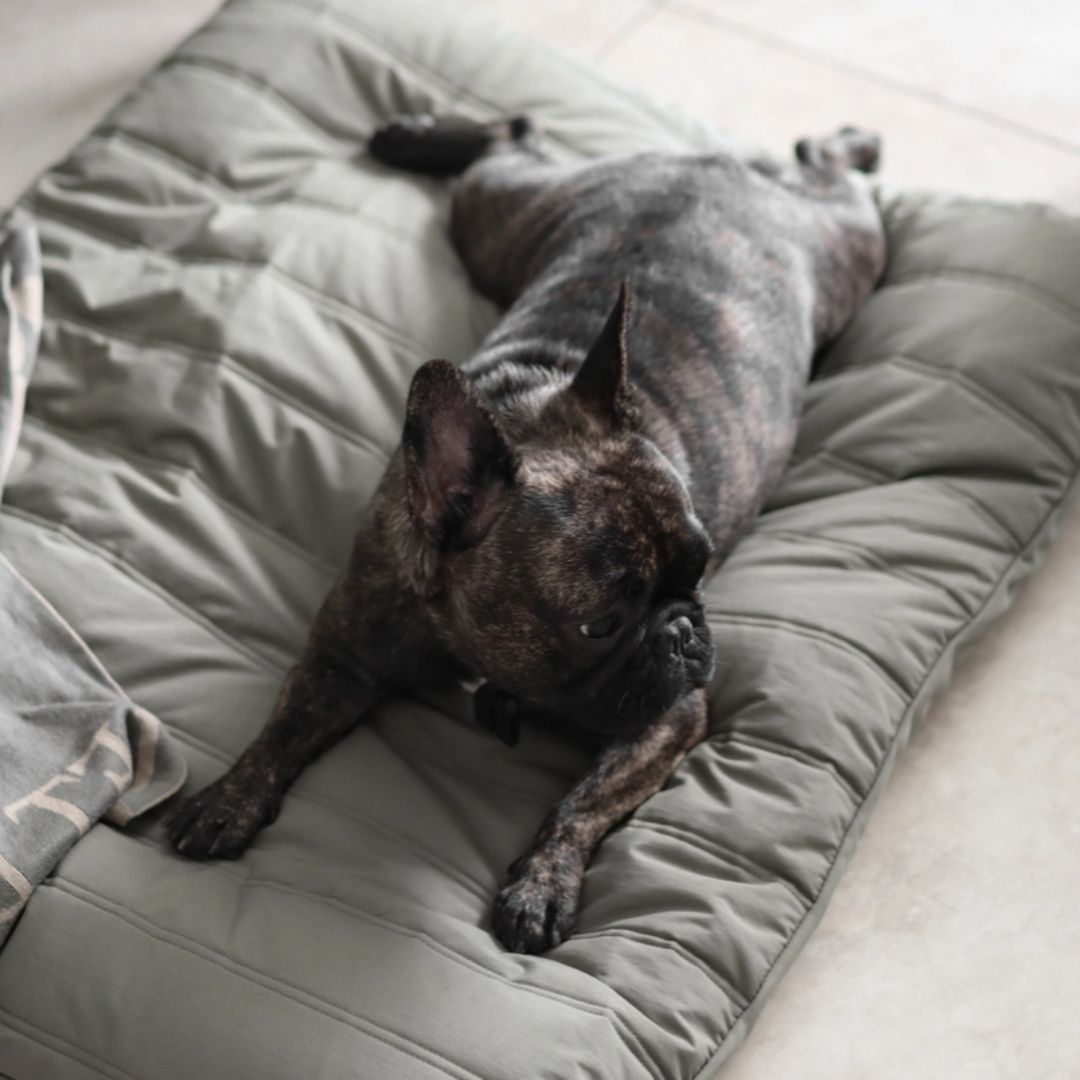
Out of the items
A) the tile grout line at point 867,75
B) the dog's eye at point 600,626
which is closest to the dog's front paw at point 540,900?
the dog's eye at point 600,626

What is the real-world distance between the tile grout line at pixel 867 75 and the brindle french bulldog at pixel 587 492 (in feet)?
3.51

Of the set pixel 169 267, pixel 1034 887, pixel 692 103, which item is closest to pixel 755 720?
pixel 1034 887

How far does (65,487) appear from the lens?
2.43 m

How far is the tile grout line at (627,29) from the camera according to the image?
3.88 meters

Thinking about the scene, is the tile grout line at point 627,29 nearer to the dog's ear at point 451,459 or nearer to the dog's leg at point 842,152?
the dog's leg at point 842,152

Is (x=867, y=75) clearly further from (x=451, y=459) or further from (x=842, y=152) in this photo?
(x=451, y=459)

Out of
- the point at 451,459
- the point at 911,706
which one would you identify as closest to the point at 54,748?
the point at 451,459

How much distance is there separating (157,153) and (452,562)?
1.43 meters

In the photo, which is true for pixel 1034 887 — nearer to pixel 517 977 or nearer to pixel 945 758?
pixel 945 758

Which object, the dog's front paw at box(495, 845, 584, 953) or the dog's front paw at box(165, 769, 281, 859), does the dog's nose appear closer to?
the dog's front paw at box(495, 845, 584, 953)

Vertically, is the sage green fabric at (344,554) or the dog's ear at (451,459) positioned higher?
the dog's ear at (451,459)

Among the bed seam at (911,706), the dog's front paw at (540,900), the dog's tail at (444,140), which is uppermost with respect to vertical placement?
the dog's tail at (444,140)

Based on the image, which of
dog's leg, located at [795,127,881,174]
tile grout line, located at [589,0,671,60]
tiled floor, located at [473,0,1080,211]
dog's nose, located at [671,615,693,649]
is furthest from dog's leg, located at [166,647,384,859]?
tile grout line, located at [589,0,671,60]

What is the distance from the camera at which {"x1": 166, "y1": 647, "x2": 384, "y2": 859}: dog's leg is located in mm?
2012
